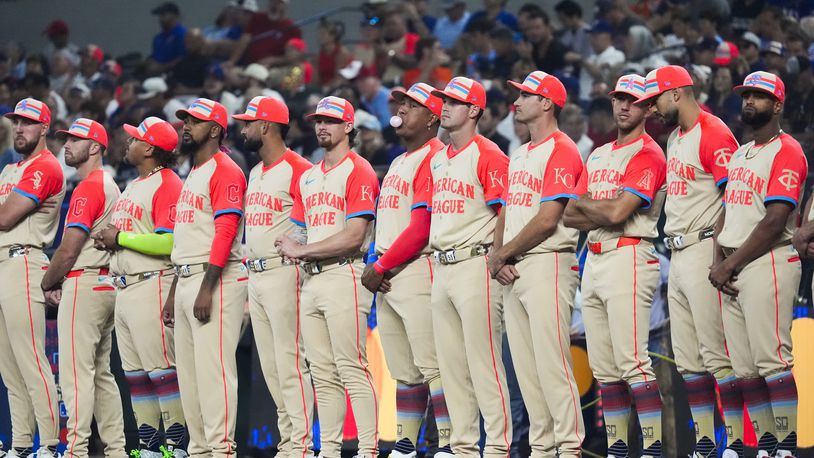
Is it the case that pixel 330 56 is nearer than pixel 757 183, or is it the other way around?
pixel 757 183

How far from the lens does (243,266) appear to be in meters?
7.88

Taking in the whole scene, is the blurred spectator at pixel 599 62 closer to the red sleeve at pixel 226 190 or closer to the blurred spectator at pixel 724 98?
the blurred spectator at pixel 724 98

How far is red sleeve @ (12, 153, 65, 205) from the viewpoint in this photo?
335 inches

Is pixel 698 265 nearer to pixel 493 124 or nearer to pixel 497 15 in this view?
pixel 493 124

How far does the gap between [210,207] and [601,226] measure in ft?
8.69

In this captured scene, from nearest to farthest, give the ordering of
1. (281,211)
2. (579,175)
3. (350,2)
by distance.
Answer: (579,175) → (281,211) → (350,2)

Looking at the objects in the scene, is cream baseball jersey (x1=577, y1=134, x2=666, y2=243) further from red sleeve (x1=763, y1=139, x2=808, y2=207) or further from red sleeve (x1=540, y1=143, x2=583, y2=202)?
red sleeve (x1=763, y1=139, x2=808, y2=207)

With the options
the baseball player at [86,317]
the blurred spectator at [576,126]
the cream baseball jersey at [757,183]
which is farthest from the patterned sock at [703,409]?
the blurred spectator at [576,126]

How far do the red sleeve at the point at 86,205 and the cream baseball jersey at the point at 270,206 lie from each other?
129cm

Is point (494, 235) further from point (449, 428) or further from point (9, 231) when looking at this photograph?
point (9, 231)

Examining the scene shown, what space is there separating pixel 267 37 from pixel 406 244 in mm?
9481

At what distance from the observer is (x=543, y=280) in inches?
264

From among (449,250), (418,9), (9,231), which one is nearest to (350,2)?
(418,9)

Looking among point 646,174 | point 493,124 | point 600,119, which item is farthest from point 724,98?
point 646,174
